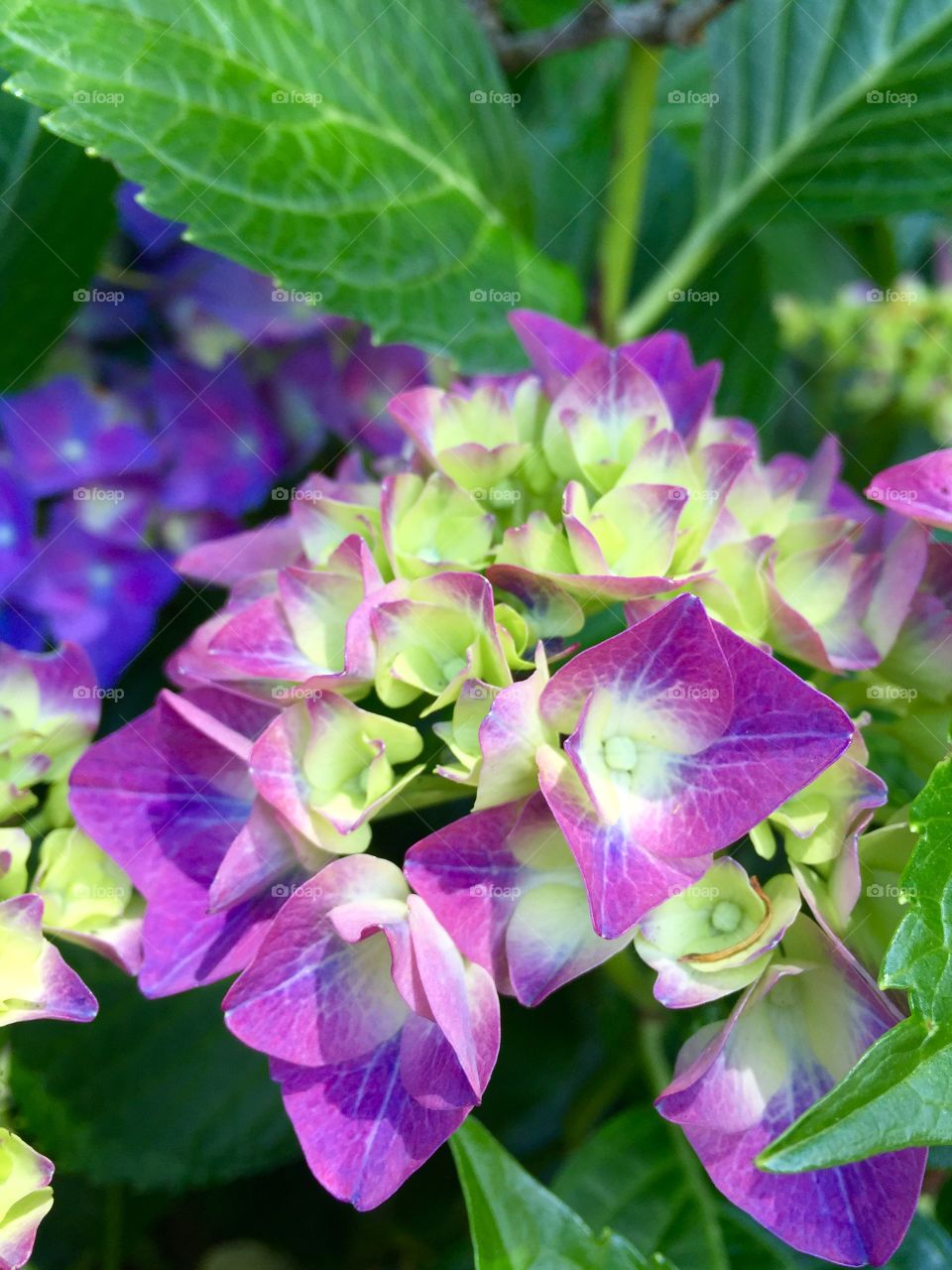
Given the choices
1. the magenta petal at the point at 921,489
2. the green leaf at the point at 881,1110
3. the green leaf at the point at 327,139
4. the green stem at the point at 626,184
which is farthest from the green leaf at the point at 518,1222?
the green stem at the point at 626,184

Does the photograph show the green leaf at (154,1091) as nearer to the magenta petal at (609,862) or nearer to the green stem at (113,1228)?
the green stem at (113,1228)

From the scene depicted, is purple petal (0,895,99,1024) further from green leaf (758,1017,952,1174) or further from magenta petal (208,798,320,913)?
green leaf (758,1017,952,1174)

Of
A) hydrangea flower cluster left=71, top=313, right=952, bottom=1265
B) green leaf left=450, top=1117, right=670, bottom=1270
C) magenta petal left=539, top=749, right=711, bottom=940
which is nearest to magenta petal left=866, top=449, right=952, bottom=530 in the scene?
hydrangea flower cluster left=71, top=313, right=952, bottom=1265

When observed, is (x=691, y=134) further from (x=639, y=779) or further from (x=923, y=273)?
(x=639, y=779)

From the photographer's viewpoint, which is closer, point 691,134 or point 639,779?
point 639,779

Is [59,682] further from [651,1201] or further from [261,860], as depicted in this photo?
[651,1201]

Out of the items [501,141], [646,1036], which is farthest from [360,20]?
[646,1036]

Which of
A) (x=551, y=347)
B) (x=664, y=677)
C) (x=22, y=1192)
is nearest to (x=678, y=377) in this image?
(x=551, y=347)
